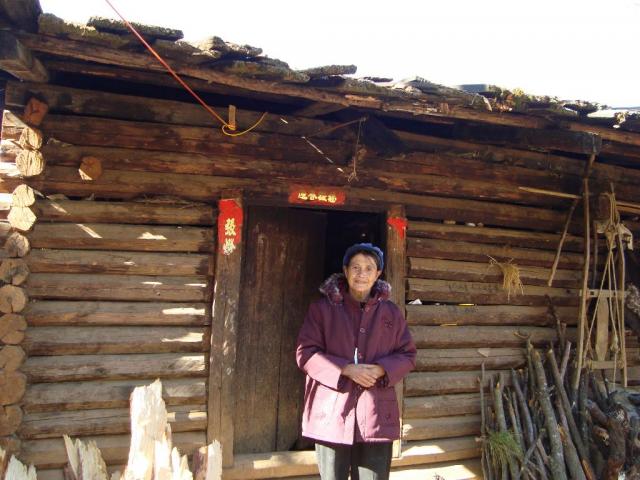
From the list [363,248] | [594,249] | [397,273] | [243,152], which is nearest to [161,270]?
[243,152]

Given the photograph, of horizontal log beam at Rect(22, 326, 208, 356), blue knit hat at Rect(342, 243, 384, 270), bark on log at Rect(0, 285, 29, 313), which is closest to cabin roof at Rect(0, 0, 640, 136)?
blue knit hat at Rect(342, 243, 384, 270)

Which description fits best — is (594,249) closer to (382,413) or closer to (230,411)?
(382,413)

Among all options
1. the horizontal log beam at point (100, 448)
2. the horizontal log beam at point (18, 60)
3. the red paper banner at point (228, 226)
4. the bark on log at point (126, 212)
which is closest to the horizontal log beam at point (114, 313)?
the red paper banner at point (228, 226)

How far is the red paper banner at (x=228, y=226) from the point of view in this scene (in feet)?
14.7

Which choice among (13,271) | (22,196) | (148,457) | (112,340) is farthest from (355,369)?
(22,196)

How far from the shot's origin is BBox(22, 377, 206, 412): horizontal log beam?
4.00 m

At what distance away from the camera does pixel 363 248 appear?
374cm

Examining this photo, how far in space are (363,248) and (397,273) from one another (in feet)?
4.28

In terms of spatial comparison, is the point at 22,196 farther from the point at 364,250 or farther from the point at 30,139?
the point at 364,250

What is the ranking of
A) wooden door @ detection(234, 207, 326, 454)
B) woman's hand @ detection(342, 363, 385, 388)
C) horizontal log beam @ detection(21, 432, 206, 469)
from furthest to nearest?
1. wooden door @ detection(234, 207, 326, 454)
2. horizontal log beam @ detection(21, 432, 206, 469)
3. woman's hand @ detection(342, 363, 385, 388)

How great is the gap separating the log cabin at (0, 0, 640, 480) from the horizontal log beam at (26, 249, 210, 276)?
0.5 inches

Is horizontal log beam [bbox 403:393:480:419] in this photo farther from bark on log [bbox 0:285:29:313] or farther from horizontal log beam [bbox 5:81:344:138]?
bark on log [bbox 0:285:29:313]

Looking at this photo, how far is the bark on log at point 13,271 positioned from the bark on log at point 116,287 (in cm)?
6

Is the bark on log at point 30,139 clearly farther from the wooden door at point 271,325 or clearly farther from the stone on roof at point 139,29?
the wooden door at point 271,325
